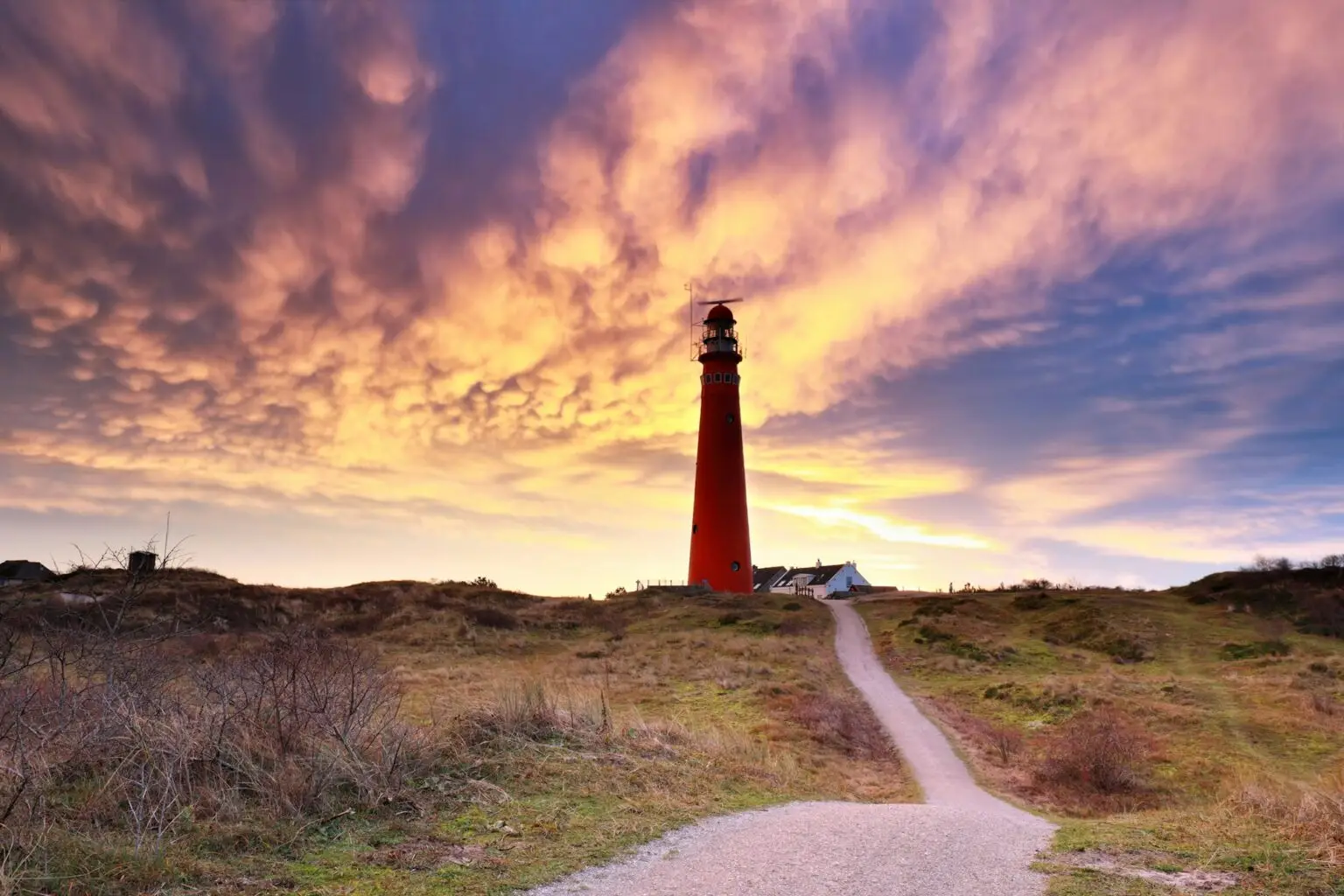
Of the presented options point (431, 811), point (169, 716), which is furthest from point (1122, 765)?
point (169, 716)

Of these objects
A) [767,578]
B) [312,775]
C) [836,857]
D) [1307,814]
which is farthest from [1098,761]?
[767,578]

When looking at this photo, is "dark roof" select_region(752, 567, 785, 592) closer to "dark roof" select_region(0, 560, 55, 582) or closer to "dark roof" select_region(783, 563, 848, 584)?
"dark roof" select_region(783, 563, 848, 584)

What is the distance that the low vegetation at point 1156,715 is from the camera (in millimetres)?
9336

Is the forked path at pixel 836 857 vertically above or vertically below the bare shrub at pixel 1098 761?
above

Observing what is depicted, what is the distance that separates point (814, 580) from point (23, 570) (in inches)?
2195

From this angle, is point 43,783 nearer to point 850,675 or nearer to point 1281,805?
point 1281,805

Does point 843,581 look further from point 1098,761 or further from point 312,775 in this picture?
point 312,775

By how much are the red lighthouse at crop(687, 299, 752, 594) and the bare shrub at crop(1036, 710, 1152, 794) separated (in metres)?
28.4

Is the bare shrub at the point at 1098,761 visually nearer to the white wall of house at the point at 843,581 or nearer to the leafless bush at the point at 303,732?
the leafless bush at the point at 303,732

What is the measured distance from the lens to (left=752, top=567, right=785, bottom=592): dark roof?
78.5 metres

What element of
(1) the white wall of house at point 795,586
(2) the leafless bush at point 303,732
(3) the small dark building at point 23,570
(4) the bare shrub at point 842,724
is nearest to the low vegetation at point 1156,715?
(4) the bare shrub at point 842,724

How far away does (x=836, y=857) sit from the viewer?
8781 millimetres

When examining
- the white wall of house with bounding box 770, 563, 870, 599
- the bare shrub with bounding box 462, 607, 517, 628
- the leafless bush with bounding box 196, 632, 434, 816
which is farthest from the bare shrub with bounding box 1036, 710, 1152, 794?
the white wall of house with bounding box 770, 563, 870, 599

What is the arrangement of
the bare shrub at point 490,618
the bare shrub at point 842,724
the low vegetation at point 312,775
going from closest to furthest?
the low vegetation at point 312,775 → the bare shrub at point 842,724 → the bare shrub at point 490,618
